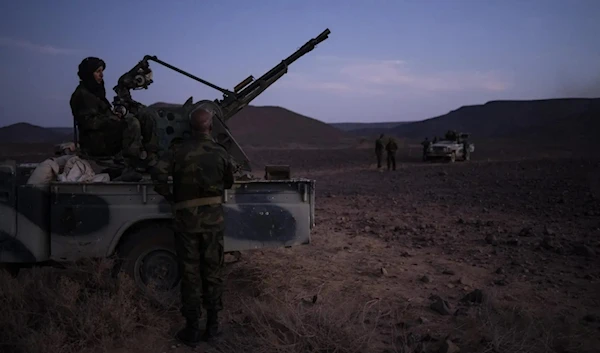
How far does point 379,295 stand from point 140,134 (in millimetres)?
2995

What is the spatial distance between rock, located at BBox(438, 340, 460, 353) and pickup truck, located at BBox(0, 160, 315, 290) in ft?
5.68

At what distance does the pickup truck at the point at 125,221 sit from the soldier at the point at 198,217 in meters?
0.75

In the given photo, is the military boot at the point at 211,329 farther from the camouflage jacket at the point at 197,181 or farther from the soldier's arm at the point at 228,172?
the soldier's arm at the point at 228,172

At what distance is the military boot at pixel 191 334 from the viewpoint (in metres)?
4.21

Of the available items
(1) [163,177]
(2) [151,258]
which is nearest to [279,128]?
(2) [151,258]

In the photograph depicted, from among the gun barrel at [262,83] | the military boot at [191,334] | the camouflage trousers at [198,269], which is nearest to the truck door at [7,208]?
the camouflage trousers at [198,269]

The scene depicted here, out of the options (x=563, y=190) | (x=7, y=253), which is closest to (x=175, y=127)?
(x=7, y=253)

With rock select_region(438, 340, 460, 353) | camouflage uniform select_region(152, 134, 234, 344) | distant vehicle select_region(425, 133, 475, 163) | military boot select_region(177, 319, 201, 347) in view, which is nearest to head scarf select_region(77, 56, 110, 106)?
camouflage uniform select_region(152, 134, 234, 344)

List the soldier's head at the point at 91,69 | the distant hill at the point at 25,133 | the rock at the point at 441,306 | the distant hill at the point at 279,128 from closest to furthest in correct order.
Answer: the rock at the point at 441,306
the soldier's head at the point at 91,69
the distant hill at the point at 279,128
the distant hill at the point at 25,133

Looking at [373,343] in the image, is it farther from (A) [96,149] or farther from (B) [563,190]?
(B) [563,190]

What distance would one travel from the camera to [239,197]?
5.13 metres

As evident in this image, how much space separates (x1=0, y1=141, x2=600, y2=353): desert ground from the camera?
13.3 feet

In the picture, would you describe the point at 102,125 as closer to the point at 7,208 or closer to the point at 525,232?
the point at 7,208

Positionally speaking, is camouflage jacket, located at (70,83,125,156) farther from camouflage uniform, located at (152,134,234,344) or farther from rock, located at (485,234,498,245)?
rock, located at (485,234,498,245)
